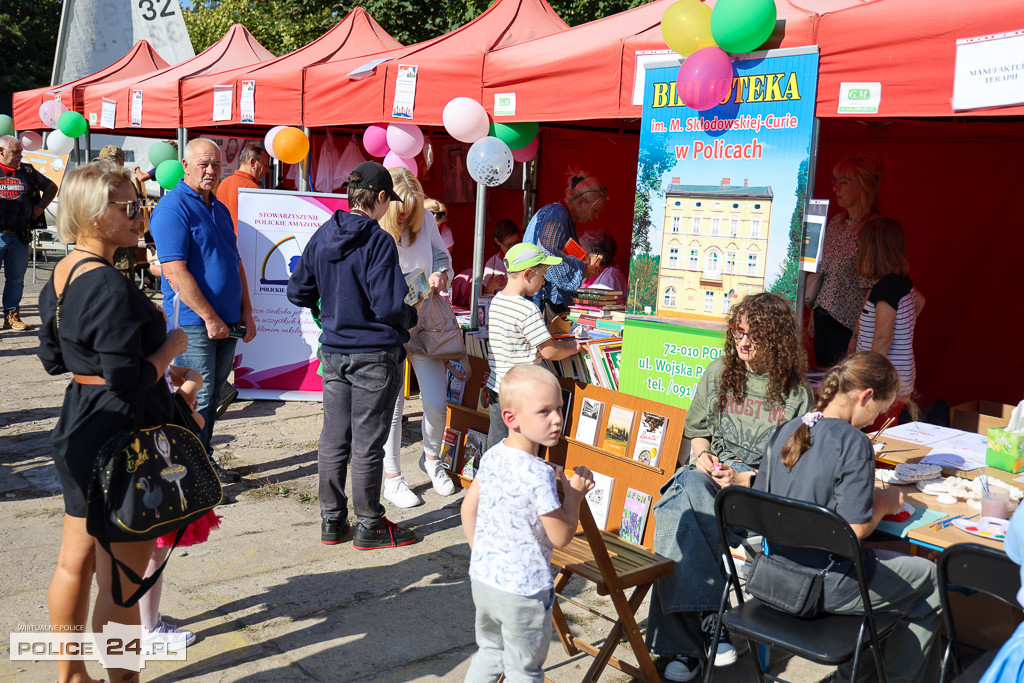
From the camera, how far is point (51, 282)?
2.52 meters

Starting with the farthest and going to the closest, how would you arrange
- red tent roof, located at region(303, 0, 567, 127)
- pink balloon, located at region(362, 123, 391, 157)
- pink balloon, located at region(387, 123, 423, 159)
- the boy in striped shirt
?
pink balloon, located at region(362, 123, 391, 157) < pink balloon, located at region(387, 123, 423, 159) < red tent roof, located at region(303, 0, 567, 127) < the boy in striped shirt

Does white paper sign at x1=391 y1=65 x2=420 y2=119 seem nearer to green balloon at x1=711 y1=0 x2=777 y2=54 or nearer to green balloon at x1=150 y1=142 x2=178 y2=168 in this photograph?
green balloon at x1=711 y1=0 x2=777 y2=54

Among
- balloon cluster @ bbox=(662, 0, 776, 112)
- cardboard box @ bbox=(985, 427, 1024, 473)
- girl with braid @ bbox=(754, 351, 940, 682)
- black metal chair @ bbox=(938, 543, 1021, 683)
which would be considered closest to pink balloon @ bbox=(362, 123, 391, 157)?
balloon cluster @ bbox=(662, 0, 776, 112)

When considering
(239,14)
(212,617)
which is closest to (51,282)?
(212,617)

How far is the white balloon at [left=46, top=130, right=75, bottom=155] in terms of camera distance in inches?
495

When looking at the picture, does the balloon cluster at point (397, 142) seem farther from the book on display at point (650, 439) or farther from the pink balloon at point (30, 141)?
the pink balloon at point (30, 141)

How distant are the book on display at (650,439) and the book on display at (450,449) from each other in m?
1.35

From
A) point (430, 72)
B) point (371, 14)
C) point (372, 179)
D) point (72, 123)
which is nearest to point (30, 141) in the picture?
point (72, 123)

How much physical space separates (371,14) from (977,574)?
18348mm

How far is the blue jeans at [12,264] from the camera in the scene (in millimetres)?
8453

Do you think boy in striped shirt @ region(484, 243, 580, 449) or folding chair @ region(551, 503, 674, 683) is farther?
boy in striped shirt @ region(484, 243, 580, 449)

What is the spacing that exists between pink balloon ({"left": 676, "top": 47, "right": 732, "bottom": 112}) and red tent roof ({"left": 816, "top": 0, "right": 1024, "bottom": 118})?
397 millimetres

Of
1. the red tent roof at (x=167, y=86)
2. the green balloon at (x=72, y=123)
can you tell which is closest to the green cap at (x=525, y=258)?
the red tent roof at (x=167, y=86)

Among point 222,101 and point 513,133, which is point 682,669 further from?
point 222,101
